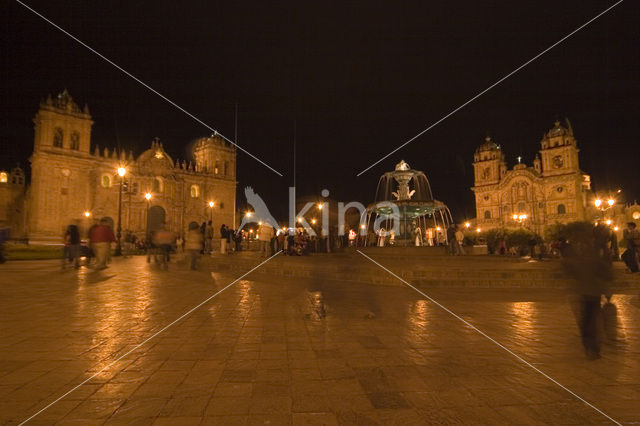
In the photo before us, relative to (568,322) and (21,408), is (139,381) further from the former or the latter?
(568,322)

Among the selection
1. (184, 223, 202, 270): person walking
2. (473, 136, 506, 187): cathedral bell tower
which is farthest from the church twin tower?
(473, 136, 506, 187): cathedral bell tower

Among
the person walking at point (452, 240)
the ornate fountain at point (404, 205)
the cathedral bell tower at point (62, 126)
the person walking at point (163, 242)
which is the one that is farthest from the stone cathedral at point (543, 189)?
the cathedral bell tower at point (62, 126)

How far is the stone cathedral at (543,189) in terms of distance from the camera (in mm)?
62250

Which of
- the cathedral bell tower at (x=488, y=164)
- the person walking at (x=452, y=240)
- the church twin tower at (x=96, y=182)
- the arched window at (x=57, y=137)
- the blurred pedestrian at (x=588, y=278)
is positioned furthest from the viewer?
the cathedral bell tower at (x=488, y=164)

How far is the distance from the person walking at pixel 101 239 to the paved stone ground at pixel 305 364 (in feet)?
13.1

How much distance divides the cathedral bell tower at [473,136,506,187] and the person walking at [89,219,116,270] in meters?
69.2

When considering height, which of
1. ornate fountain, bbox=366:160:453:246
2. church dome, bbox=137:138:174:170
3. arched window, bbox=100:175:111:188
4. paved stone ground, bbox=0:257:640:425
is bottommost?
paved stone ground, bbox=0:257:640:425

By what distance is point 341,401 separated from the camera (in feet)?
9.95

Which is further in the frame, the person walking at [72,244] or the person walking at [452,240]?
the person walking at [452,240]

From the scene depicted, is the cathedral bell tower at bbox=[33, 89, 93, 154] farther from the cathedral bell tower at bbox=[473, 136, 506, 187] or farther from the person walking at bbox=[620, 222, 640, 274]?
the cathedral bell tower at bbox=[473, 136, 506, 187]

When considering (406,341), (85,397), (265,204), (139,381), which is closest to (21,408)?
(85,397)

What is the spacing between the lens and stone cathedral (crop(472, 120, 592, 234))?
6225cm

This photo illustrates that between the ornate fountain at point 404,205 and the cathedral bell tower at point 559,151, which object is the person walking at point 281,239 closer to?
the ornate fountain at point 404,205

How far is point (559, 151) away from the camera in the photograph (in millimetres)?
63781
